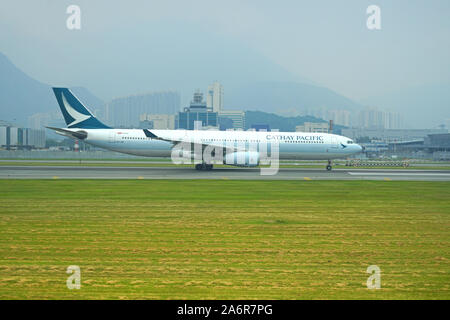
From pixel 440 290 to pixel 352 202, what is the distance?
11775 millimetres

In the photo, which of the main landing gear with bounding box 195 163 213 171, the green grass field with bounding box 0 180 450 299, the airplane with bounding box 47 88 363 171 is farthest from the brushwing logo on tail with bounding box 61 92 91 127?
the green grass field with bounding box 0 180 450 299

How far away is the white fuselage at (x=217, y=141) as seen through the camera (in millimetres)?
38750

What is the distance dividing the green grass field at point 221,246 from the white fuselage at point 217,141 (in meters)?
17.8

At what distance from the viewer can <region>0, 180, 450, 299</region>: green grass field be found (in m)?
7.90

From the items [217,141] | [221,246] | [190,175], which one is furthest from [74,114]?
[221,246]

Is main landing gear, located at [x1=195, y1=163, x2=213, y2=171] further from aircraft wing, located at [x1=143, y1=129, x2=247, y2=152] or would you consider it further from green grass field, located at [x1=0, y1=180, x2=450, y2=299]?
green grass field, located at [x1=0, y1=180, x2=450, y2=299]

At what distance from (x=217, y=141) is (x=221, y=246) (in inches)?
1109

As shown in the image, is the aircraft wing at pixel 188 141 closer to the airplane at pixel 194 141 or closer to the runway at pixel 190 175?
the airplane at pixel 194 141

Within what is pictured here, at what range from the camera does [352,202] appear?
19531mm

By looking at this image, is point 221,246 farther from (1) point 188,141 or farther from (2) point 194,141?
(2) point 194,141

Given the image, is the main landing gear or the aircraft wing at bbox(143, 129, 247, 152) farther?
the main landing gear
